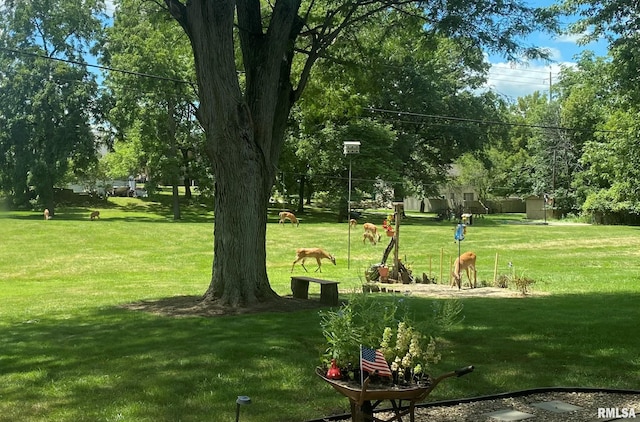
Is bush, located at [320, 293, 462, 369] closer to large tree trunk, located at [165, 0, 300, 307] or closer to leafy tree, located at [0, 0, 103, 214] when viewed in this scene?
large tree trunk, located at [165, 0, 300, 307]

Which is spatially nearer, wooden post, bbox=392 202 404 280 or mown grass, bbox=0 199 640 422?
mown grass, bbox=0 199 640 422

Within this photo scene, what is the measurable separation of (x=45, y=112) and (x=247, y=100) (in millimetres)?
35542

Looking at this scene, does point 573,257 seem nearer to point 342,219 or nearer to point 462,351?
point 462,351

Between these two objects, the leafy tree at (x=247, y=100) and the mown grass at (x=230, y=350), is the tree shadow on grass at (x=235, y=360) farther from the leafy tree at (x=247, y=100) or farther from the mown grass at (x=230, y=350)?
the leafy tree at (x=247, y=100)

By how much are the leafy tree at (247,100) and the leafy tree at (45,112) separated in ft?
111

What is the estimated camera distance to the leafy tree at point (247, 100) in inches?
373

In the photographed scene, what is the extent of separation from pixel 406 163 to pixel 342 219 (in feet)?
28.5

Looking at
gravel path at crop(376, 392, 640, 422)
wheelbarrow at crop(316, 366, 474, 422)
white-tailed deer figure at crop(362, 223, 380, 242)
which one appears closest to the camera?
wheelbarrow at crop(316, 366, 474, 422)

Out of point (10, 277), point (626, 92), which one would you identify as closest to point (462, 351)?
point (626, 92)

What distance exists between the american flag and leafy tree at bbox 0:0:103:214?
4075cm

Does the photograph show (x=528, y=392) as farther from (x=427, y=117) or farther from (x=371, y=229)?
(x=427, y=117)

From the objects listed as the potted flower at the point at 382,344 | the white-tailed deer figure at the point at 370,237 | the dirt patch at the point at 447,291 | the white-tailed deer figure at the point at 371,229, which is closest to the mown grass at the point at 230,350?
the dirt patch at the point at 447,291

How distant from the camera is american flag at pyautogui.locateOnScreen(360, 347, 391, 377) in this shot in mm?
3584

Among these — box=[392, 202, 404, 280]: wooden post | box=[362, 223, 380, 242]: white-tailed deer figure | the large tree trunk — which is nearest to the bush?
the large tree trunk
